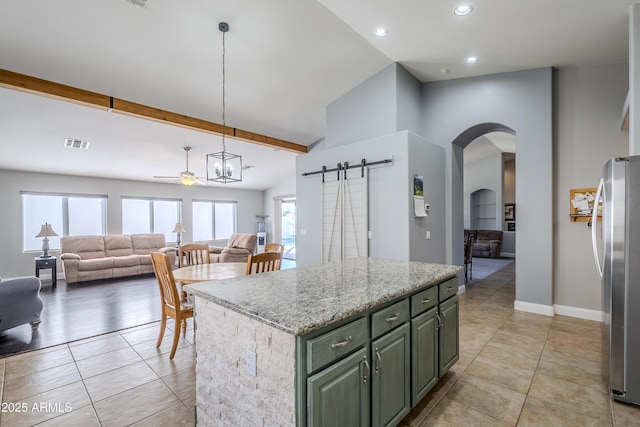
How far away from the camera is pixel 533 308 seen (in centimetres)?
418

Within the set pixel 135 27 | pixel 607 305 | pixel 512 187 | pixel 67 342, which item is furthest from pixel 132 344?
pixel 512 187

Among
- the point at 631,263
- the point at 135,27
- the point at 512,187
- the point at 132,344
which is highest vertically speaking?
the point at 135,27

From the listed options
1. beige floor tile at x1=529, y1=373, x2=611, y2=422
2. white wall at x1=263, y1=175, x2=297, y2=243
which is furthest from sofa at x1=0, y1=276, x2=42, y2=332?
white wall at x1=263, y1=175, x2=297, y2=243

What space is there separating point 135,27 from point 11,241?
6.22 meters

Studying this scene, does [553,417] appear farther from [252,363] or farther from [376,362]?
[252,363]

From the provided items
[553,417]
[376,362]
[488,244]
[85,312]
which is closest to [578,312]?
[553,417]

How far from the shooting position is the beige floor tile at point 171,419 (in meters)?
1.99

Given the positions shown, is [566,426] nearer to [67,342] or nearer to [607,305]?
[607,305]

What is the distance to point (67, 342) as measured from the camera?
3334mm

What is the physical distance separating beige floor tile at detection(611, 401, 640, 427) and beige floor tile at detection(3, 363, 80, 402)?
402 cm

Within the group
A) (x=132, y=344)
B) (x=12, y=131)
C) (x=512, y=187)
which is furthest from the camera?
(x=512, y=187)

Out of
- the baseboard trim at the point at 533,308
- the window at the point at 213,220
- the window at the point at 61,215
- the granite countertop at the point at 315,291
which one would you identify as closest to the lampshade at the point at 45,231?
the window at the point at 61,215

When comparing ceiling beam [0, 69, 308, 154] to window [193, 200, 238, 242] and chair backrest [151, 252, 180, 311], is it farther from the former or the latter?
window [193, 200, 238, 242]

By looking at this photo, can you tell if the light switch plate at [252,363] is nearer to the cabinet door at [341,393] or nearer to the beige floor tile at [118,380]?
the cabinet door at [341,393]
